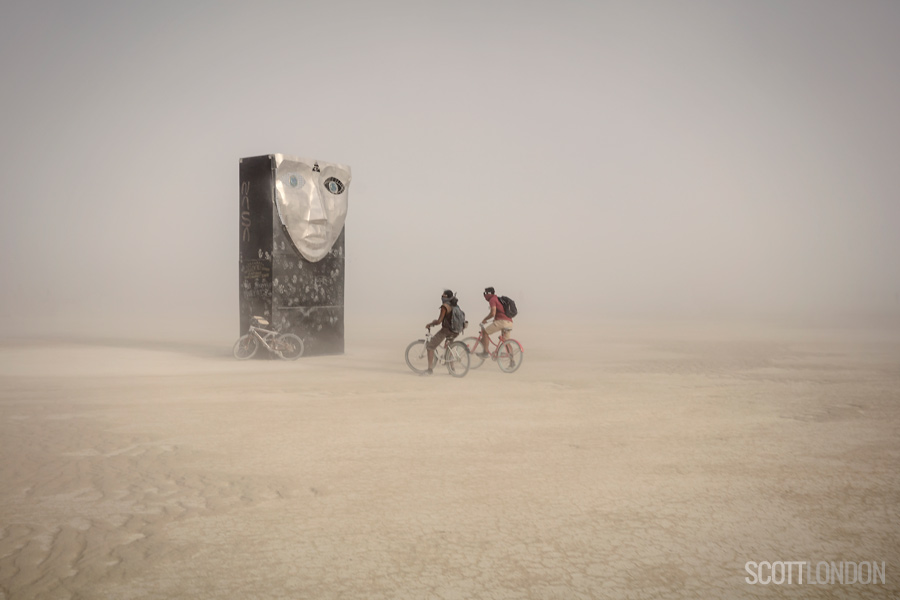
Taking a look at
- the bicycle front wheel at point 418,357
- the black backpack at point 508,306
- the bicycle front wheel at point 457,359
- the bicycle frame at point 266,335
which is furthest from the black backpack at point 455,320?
the bicycle frame at point 266,335

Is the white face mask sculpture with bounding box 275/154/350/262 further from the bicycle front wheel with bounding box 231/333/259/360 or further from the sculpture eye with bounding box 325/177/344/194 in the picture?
the bicycle front wheel with bounding box 231/333/259/360

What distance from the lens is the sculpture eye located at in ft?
53.2

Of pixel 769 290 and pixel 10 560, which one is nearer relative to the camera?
pixel 10 560

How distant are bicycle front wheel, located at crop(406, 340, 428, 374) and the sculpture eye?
194 inches

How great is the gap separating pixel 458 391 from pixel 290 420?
3.08 meters

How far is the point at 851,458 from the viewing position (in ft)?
21.8

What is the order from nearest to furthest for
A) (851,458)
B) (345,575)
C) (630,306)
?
(345,575) → (851,458) → (630,306)

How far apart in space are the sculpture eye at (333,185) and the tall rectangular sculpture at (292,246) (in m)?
0.02

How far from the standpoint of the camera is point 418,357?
1284 cm

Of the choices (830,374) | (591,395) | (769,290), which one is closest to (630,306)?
(769,290)

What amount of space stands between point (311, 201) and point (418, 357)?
4889mm

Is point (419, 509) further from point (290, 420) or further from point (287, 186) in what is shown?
point (287, 186)

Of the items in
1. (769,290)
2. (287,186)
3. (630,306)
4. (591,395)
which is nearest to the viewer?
(591,395)

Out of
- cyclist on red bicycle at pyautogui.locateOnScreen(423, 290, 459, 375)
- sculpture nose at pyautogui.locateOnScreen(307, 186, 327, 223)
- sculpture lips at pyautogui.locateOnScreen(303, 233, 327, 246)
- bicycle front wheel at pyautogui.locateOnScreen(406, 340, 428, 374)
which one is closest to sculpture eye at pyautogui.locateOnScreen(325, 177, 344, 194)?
sculpture nose at pyautogui.locateOnScreen(307, 186, 327, 223)
